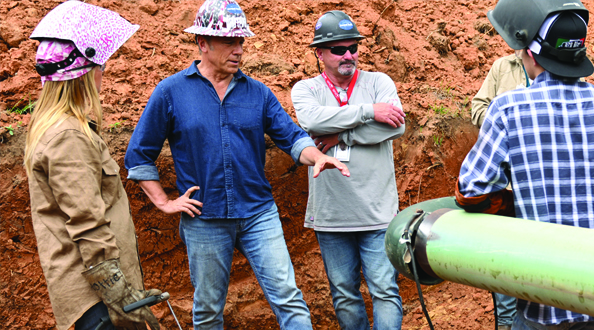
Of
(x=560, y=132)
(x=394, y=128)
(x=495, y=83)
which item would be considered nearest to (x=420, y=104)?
(x=495, y=83)

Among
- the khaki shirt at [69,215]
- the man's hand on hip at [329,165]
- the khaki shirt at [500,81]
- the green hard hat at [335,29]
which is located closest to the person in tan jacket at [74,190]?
the khaki shirt at [69,215]

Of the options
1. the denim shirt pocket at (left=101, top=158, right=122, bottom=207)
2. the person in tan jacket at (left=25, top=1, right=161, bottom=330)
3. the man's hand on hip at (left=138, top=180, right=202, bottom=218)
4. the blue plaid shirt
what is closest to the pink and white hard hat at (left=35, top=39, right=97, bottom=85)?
the person in tan jacket at (left=25, top=1, right=161, bottom=330)

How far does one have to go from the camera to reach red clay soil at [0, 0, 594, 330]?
4.90m

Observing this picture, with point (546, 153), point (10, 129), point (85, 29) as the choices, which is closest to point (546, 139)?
point (546, 153)

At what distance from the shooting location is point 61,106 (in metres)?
3.12

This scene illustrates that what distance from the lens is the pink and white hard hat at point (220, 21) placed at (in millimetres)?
3828

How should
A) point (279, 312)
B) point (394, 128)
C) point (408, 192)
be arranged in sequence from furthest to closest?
point (408, 192) → point (394, 128) → point (279, 312)

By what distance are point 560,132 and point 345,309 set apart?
7.60 ft

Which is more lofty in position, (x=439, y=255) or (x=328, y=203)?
(x=439, y=255)

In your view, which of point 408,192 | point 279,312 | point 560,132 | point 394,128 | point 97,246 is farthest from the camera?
point 408,192

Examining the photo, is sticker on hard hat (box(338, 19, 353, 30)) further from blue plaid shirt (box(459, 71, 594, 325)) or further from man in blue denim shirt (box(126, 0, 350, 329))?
blue plaid shirt (box(459, 71, 594, 325))

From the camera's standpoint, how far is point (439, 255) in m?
2.61

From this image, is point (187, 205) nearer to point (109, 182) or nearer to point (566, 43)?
point (109, 182)

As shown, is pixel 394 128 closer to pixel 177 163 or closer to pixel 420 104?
pixel 177 163
